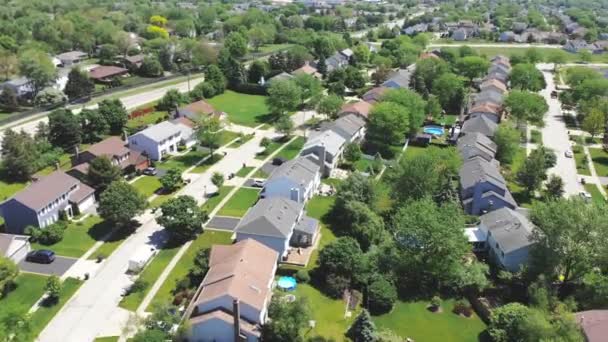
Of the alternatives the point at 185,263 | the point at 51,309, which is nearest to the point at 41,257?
the point at 51,309

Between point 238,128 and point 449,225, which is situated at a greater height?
point 449,225

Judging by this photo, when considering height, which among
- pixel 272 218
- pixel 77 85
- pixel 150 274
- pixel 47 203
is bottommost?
pixel 150 274

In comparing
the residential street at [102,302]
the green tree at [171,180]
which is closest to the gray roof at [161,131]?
the green tree at [171,180]

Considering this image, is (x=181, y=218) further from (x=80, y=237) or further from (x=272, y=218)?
(x=80, y=237)

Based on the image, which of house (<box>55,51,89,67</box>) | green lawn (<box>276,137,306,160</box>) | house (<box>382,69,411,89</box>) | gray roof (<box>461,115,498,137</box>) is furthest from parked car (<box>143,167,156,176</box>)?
house (<box>55,51,89,67</box>)

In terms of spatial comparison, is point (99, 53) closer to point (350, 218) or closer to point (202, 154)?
point (202, 154)

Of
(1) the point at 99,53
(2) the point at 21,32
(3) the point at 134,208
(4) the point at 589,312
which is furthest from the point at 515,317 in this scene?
(2) the point at 21,32
